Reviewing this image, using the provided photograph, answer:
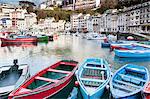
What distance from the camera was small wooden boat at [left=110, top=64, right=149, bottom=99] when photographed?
14.2 meters

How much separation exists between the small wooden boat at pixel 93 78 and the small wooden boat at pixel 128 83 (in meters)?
0.63

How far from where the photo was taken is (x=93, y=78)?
17.8 m

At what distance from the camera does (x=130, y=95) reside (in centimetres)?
1389

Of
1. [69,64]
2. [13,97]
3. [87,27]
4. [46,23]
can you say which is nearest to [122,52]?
[69,64]

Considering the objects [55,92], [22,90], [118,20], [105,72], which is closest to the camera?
[22,90]

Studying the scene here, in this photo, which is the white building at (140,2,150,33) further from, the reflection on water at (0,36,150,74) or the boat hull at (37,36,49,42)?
the reflection on water at (0,36,150,74)

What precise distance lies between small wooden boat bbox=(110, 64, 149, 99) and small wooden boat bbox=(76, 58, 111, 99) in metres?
0.63

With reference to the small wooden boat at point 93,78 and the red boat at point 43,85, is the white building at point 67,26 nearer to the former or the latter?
the small wooden boat at point 93,78

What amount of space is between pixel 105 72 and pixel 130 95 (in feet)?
16.0

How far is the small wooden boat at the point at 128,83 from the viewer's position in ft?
46.5

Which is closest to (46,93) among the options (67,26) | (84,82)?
(84,82)

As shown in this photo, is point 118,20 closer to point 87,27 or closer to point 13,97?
point 87,27

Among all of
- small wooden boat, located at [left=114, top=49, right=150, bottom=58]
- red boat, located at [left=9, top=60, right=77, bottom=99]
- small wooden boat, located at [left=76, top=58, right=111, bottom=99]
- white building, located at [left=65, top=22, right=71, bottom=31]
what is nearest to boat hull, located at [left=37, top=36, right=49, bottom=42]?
small wooden boat, located at [left=114, top=49, right=150, bottom=58]

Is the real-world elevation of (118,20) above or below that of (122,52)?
above
